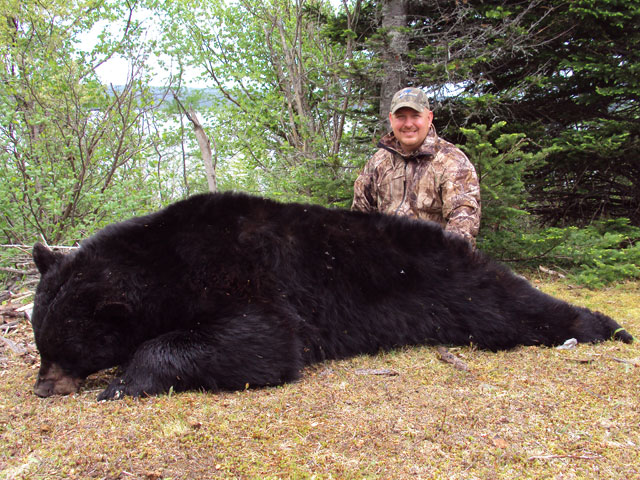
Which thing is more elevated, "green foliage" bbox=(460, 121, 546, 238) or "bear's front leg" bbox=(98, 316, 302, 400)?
"green foliage" bbox=(460, 121, 546, 238)

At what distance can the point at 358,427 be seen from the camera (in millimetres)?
1926

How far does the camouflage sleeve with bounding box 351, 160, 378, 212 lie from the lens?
5043 millimetres

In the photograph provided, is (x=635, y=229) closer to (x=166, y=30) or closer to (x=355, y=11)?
(x=355, y=11)

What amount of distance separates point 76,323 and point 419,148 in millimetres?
3602

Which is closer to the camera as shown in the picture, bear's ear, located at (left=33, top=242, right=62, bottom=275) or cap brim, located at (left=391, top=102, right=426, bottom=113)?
bear's ear, located at (left=33, top=242, right=62, bottom=275)

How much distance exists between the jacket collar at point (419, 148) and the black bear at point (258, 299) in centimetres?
151

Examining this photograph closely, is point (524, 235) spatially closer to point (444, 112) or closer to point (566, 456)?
point (444, 112)

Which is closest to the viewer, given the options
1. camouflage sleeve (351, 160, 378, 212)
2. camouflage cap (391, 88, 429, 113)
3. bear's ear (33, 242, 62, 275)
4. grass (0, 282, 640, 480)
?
grass (0, 282, 640, 480)

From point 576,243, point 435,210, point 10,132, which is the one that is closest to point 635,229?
point 576,243

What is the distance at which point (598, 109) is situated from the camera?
6.53 metres

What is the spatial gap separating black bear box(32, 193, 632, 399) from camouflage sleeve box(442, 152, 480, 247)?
0.93 m

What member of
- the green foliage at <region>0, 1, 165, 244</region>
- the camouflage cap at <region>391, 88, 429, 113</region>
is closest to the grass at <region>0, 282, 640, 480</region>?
the camouflage cap at <region>391, 88, 429, 113</region>

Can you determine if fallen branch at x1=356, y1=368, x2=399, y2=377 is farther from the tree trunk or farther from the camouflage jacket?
the tree trunk

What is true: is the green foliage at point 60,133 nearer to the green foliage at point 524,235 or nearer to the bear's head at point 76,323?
the bear's head at point 76,323
